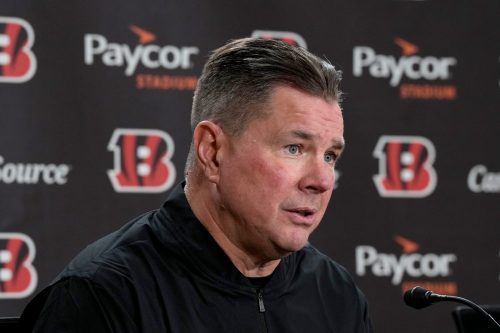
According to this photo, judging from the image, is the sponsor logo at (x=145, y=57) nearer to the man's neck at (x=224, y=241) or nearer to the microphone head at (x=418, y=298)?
the man's neck at (x=224, y=241)

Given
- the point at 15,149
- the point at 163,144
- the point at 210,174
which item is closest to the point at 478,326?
the point at 210,174

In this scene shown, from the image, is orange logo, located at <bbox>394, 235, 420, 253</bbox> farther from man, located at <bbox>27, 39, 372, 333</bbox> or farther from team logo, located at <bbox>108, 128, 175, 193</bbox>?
man, located at <bbox>27, 39, 372, 333</bbox>

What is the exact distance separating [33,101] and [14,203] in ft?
1.14

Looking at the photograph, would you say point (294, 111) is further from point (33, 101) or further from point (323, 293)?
point (33, 101)

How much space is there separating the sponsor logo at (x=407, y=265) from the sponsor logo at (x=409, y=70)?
0.56 metres

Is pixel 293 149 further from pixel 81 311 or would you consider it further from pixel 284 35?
pixel 284 35

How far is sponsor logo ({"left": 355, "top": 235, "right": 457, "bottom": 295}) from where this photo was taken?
11.6ft

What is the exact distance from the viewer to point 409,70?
361 cm

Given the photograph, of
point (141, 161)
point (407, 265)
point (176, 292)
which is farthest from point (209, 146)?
point (407, 265)

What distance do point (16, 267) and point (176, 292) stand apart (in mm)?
1528

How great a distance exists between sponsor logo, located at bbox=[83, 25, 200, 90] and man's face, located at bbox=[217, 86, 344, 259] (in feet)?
5.11

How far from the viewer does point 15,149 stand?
321 centimetres

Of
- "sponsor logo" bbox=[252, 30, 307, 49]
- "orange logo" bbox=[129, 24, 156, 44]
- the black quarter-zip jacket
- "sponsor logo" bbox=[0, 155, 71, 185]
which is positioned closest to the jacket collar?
the black quarter-zip jacket

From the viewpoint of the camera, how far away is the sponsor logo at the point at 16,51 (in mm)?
3186
